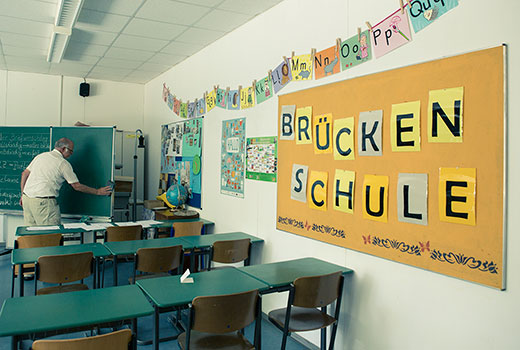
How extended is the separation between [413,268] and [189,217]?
3.28m

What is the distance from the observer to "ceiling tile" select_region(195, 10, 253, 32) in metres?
3.98

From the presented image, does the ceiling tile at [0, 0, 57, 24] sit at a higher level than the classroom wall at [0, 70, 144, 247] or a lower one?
higher

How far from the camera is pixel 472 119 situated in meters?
2.02

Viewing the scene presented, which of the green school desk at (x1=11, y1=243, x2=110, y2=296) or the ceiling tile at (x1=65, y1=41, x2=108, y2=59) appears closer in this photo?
the green school desk at (x1=11, y1=243, x2=110, y2=296)

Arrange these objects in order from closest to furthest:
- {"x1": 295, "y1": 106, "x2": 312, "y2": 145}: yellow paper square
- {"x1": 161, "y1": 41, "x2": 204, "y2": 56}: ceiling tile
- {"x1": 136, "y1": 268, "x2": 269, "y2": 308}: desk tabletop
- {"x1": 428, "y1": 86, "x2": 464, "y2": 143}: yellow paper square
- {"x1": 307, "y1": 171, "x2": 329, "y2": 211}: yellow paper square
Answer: {"x1": 428, "y1": 86, "x2": 464, "y2": 143}: yellow paper square
{"x1": 136, "y1": 268, "x2": 269, "y2": 308}: desk tabletop
{"x1": 307, "y1": 171, "x2": 329, "y2": 211}: yellow paper square
{"x1": 295, "y1": 106, "x2": 312, "y2": 145}: yellow paper square
{"x1": 161, "y1": 41, "x2": 204, "y2": 56}: ceiling tile

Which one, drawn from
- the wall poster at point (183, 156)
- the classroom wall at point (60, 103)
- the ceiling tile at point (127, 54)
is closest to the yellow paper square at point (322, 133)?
the wall poster at point (183, 156)

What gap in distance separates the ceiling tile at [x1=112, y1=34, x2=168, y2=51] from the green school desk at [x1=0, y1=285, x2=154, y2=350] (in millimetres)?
3487

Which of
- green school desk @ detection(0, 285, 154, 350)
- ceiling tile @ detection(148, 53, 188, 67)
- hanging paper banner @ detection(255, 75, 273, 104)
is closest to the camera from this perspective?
green school desk @ detection(0, 285, 154, 350)

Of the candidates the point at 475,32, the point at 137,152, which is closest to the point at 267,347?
the point at 475,32

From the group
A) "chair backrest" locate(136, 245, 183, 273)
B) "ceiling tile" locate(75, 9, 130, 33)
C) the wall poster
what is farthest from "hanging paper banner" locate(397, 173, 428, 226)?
"ceiling tile" locate(75, 9, 130, 33)

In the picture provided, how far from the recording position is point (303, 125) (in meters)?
3.24

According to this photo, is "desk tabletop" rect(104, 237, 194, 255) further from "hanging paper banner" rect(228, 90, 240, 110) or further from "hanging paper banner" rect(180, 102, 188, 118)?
"hanging paper banner" rect(180, 102, 188, 118)

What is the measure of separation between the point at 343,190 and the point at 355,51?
0.97 meters

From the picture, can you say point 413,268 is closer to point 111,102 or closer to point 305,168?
point 305,168
